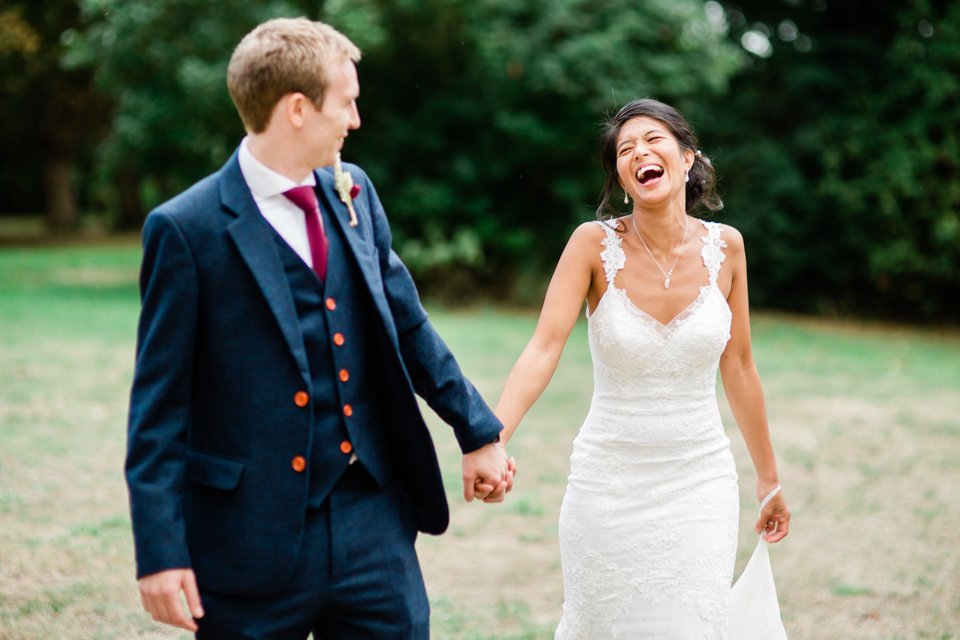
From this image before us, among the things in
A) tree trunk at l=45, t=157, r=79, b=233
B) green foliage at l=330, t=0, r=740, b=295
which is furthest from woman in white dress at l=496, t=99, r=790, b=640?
tree trunk at l=45, t=157, r=79, b=233

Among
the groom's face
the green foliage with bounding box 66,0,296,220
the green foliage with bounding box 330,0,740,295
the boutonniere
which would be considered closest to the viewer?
the groom's face

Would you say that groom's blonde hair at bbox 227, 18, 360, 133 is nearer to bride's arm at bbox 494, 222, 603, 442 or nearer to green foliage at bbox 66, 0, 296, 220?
bride's arm at bbox 494, 222, 603, 442

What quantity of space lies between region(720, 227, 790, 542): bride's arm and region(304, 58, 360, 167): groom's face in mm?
1725

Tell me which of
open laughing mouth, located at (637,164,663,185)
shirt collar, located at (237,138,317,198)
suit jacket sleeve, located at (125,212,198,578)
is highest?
open laughing mouth, located at (637,164,663,185)

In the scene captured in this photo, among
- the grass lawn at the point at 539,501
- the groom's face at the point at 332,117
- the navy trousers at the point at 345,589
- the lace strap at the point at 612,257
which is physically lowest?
the grass lawn at the point at 539,501

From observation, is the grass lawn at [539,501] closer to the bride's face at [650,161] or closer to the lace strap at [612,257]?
the lace strap at [612,257]

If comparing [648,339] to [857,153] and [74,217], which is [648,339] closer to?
[857,153]

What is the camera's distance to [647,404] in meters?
3.66

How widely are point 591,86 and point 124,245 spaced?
2219 centimetres

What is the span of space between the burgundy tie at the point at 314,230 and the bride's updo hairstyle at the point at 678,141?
1.40m

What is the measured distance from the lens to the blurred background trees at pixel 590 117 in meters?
16.4

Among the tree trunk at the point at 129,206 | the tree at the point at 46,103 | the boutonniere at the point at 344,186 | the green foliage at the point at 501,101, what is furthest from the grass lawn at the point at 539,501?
the tree trunk at the point at 129,206

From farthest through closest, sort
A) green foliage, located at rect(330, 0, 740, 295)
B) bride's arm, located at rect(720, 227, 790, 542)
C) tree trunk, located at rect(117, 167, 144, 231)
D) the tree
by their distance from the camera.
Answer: tree trunk, located at rect(117, 167, 144, 231), the tree, green foliage, located at rect(330, 0, 740, 295), bride's arm, located at rect(720, 227, 790, 542)

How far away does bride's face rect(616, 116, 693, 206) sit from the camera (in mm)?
3592
